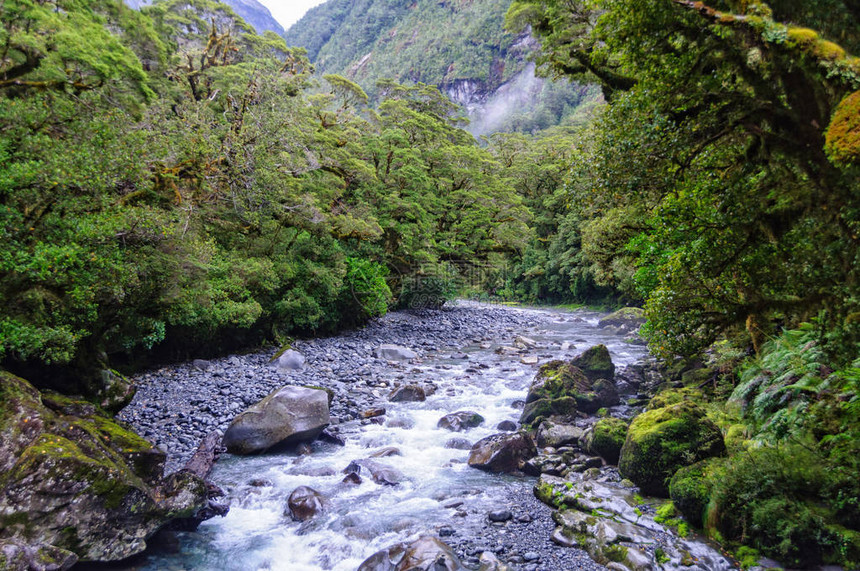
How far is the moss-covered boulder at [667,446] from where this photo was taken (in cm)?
673

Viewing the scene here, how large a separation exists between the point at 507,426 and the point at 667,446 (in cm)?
428

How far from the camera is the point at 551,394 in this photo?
37.7 ft

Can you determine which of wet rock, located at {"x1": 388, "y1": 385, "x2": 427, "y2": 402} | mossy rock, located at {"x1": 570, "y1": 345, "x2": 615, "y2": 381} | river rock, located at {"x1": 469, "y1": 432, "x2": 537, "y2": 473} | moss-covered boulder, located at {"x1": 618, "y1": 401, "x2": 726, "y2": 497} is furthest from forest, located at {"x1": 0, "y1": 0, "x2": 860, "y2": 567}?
wet rock, located at {"x1": 388, "y1": 385, "x2": 427, "y2": 402}

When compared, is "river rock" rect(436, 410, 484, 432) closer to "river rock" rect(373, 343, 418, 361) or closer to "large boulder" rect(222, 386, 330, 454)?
"large boulder" rect(222, 386, 330, 454)

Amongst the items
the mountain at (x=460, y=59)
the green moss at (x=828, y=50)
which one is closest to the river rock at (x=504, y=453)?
the green moss at (x=828, y=50)

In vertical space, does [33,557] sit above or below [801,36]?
below

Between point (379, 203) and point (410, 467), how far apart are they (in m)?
16.9

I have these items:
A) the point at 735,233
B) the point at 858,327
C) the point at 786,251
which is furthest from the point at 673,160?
the point at 858,327

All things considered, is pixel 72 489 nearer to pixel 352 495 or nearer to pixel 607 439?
pixel 352 495

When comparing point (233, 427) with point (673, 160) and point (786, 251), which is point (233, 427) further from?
point (786, 251)

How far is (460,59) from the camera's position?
124m

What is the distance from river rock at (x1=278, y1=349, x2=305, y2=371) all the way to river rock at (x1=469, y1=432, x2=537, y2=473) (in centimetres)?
750

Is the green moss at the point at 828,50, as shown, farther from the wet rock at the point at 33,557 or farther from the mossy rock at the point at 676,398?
the wet rock at the point at 33,557

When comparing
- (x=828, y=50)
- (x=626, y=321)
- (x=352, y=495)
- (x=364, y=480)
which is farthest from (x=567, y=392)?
(x=626, y=321)
